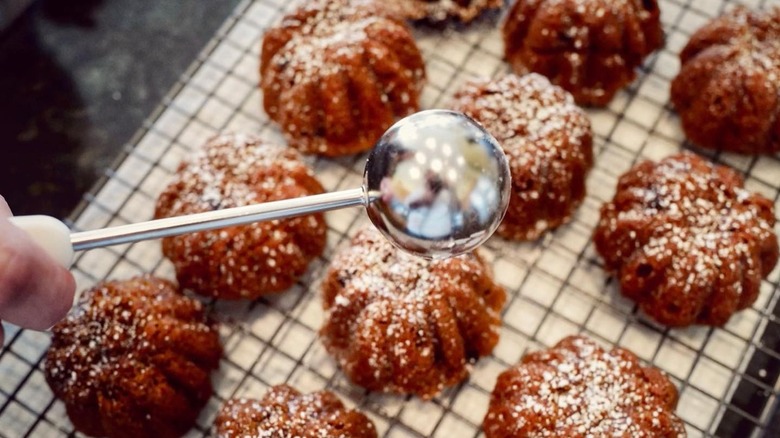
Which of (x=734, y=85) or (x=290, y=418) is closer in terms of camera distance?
(x=290, y=418)

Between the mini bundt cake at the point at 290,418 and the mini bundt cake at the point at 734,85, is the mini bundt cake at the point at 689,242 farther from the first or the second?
the mini bundt cake at the point at 290,418

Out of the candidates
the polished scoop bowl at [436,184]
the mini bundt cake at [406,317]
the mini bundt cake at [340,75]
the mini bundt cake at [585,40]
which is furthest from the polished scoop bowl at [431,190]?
the mini bundt cake at [585,40]

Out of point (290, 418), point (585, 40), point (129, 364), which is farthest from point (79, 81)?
point (585, 40)

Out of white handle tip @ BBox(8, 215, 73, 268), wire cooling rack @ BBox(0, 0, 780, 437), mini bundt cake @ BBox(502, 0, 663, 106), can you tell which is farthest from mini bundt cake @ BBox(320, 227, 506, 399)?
Answer: white handle tip @ BBox(8, 215, 73, 268)

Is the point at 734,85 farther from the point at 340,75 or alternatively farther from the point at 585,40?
the point at 340,75

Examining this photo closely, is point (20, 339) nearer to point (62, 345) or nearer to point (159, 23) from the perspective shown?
point (62, 345)

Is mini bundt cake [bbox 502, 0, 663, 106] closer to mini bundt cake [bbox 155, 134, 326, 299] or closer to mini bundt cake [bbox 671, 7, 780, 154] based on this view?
mini bundt cake [bbox 671, 7, 780, 154]
